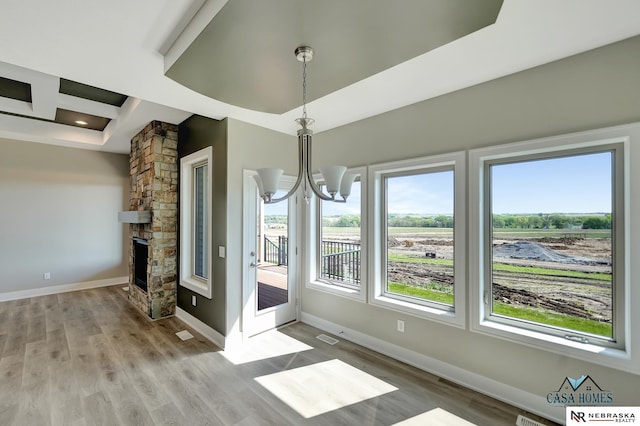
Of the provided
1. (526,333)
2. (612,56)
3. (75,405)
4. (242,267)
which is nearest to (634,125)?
(612,56)

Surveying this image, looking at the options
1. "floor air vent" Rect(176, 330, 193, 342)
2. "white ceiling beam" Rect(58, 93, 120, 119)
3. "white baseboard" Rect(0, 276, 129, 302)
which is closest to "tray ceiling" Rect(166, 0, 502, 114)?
"white ceiling beam" Rect(58, 93, 120, 119)

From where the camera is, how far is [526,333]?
2271 mm

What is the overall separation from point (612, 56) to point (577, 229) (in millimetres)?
1256

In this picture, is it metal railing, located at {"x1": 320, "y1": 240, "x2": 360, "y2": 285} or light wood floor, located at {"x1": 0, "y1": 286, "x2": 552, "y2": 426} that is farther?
metal railing, located at {"x1": 320, "y1": 240, "x2": 360, "y2": 285}

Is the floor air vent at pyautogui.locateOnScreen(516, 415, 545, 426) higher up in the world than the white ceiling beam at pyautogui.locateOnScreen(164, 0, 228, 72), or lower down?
lower down

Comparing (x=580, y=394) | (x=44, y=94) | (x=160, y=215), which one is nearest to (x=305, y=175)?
(x=580, y=394)

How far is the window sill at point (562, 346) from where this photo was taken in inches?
74.8

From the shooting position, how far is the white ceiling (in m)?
1.57

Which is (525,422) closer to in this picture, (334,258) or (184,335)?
(334,258)

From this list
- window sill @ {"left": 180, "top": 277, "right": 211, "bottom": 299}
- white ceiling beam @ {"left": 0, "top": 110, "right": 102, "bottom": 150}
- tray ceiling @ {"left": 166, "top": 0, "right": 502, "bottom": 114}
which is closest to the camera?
tray ceiling @ {"left": 166, "top": 0, "right": 502, "bottom": 114}

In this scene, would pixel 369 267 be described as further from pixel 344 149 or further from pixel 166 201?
pixel 166 201

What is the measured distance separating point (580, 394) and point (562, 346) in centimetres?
34

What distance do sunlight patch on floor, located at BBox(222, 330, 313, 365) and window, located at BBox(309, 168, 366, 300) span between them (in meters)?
0.80

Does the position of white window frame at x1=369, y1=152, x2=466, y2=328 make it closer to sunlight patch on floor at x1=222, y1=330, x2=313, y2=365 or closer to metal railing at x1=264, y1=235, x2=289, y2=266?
sunlight patch on floor at x1=222, y1=330, x2=313, y2=365
